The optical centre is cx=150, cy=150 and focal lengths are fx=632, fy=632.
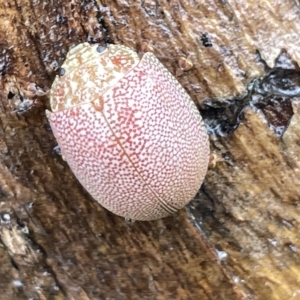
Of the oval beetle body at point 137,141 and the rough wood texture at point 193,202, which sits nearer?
the oval beetle body at point 137,141

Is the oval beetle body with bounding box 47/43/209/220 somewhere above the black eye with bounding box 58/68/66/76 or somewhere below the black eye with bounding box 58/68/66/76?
below

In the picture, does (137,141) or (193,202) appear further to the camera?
(193,202)

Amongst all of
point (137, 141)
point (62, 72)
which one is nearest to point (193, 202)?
point (137, 141)

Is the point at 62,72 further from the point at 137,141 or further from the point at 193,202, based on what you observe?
the point at 193,202

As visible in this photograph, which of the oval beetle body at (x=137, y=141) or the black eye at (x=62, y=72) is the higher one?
the black eye at (x=62, y=72)
